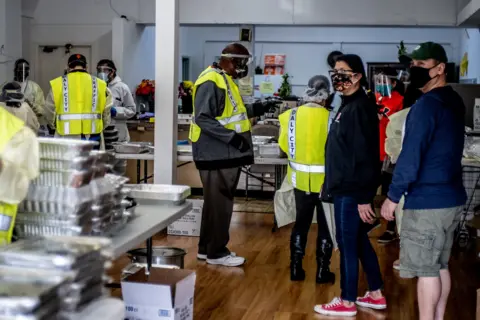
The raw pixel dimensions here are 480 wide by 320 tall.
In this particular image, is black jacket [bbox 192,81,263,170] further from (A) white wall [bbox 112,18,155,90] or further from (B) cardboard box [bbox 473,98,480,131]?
(A) white wall [bbox 112,18,155,90]

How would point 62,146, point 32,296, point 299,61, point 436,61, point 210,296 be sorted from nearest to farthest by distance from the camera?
1. point 32,296
2. point 62,146
3. point 436,61
4. point 210,296
5. point 299,61

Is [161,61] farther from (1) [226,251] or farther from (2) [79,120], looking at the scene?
(1) [226,251]

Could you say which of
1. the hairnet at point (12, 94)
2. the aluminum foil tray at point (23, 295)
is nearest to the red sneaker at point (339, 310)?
the aluminum foil tray at point (23, 295)

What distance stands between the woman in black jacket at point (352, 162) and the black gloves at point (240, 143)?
1058mm

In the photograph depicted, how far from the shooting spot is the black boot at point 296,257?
5035mm

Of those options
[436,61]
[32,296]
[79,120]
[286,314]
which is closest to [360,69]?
[436,61]

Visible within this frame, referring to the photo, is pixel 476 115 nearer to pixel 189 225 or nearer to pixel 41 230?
pixel 189 225

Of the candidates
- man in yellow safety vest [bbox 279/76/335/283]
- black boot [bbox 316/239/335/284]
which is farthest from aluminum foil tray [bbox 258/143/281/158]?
black boot [bbox 316/239/335/284]

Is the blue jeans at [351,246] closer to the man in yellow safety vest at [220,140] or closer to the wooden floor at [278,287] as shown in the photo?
the wooden floor at [278,287]

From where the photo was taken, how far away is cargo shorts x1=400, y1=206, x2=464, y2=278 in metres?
3.46

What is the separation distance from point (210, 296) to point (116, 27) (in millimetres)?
6901

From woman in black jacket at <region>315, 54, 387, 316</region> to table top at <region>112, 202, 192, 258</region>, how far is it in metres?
0.93

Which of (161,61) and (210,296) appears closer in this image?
(210,296)

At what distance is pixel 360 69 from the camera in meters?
4.18
